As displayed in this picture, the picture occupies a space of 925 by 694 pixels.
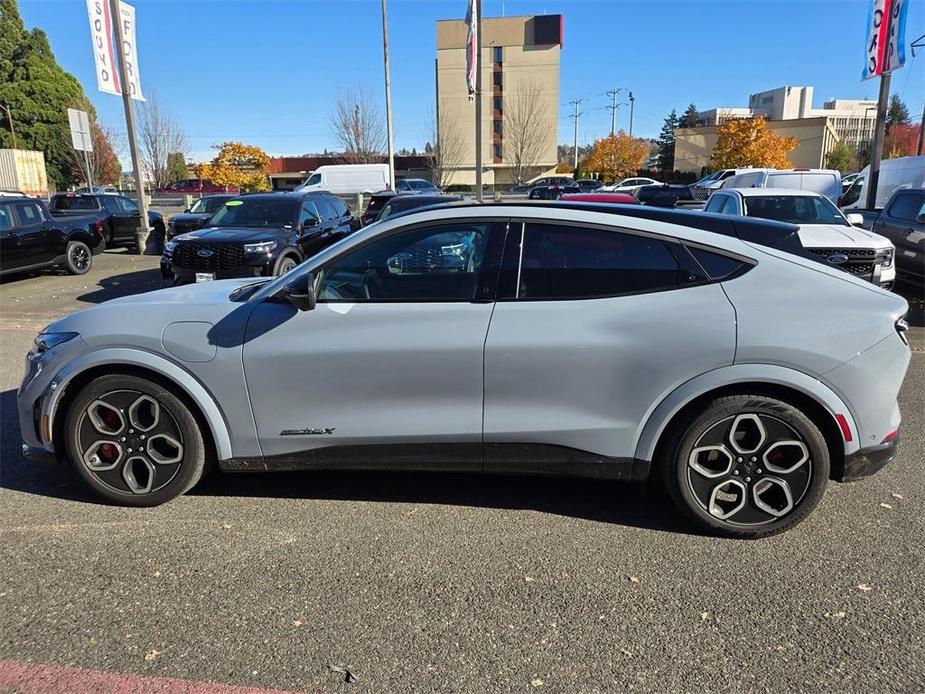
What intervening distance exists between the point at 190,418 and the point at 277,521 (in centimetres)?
72

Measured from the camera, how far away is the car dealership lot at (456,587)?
2.44 metres

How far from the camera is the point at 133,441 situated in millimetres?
3559

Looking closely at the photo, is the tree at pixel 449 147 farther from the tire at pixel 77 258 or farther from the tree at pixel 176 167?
the tire at pixel 77 258

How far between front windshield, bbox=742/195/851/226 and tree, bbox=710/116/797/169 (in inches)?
1563

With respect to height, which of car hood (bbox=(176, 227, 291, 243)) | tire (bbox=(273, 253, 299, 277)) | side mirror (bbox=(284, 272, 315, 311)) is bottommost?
tire (bbox=(273, 253, 299, 277))

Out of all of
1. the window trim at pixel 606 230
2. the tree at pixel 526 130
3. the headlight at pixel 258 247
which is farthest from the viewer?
the tree at pixel 526 130

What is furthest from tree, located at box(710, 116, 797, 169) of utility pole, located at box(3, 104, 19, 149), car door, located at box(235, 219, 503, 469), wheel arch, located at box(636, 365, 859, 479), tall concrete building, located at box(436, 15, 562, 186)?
utility pole, located at box(3, 104, 19, 149)

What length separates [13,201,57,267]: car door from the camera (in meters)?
12.3

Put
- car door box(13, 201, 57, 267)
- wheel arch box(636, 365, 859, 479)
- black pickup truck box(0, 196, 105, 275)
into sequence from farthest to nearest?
car door box(13, 201, 57, 267), black pickup truck box(0, 196, 105, 275), wheel arch box(636, 365, 859, 479)

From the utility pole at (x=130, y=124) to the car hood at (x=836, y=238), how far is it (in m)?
15.3

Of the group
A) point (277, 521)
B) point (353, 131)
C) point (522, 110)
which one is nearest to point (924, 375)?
point (277, 521)

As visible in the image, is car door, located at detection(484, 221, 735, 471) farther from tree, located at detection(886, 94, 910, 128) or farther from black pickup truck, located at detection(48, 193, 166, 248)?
tree, located at detection(886, 94, 910, 128)

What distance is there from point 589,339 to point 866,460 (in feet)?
4.96

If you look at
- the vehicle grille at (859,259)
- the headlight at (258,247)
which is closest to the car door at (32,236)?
the headlight at (258,247)
